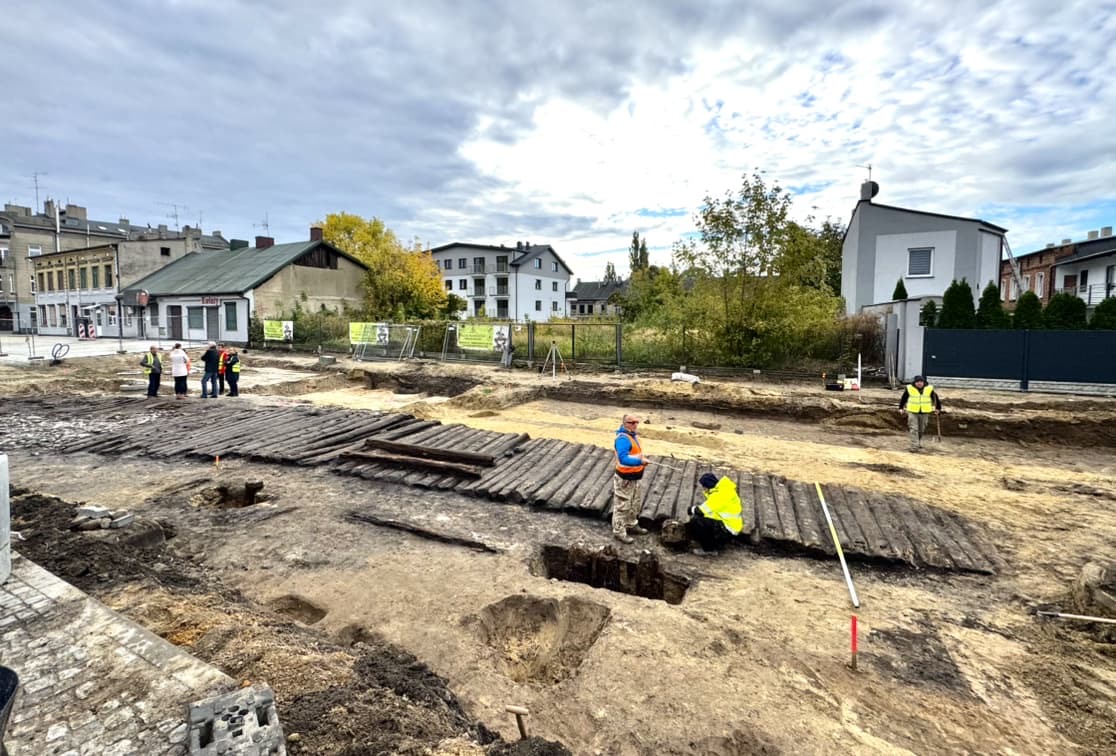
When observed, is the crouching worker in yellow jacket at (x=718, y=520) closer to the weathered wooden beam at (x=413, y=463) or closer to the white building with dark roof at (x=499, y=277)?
the weathered wooden beam at (x=413, y=463)

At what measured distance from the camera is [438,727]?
3.22 m

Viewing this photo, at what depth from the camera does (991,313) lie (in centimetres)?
1819

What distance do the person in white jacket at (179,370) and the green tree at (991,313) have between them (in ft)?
81.6

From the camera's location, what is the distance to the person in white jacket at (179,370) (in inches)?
611

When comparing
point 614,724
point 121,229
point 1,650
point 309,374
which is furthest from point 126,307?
point 614,724

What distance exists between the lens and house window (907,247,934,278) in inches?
1023

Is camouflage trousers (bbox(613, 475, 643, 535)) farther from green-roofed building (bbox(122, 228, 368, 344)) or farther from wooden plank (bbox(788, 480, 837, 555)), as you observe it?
green-roofed building (bbox(122, 228, 368, 344))

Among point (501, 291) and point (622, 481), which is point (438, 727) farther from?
point (501, 291)

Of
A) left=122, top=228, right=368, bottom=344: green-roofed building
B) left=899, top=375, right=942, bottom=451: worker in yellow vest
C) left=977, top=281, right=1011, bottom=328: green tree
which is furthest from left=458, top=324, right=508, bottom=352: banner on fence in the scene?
left=977, top=281, right=1011, bottom=328: green tree

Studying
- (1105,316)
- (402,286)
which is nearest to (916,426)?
(1105,316)

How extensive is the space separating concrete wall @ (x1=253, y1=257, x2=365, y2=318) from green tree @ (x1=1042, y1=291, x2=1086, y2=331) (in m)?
35.1

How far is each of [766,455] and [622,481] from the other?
5831 mm

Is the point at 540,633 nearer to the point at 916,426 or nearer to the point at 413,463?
the point at 413,463

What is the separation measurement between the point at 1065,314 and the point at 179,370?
87.8 ft
